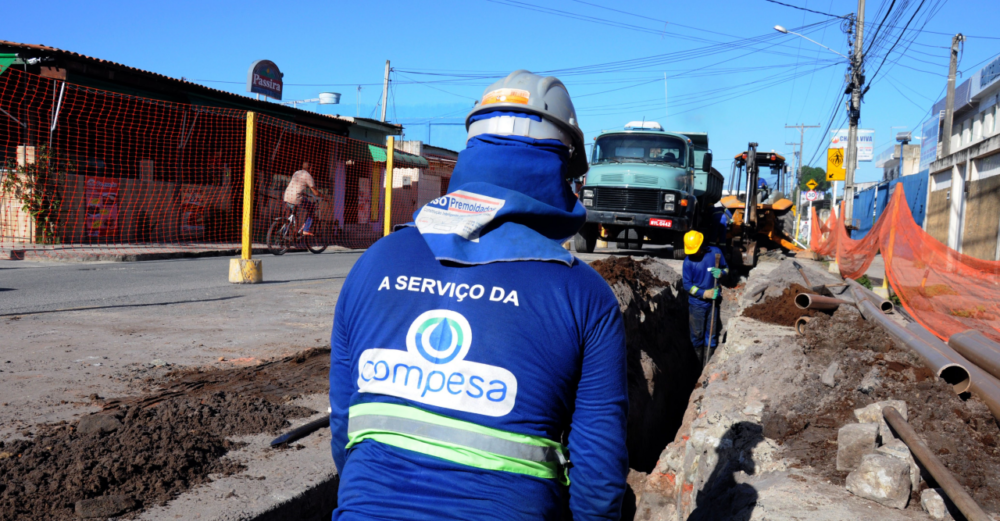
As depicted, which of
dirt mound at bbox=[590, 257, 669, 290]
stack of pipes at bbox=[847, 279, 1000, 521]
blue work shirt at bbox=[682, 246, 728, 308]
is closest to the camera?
stack of pipes at bbox=[847, 279, 1000, 521]

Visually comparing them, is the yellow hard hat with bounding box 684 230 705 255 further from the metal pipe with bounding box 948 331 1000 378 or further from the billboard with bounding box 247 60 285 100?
the billboard with bounding box 247 60 285 100

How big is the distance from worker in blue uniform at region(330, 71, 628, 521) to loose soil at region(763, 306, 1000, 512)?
232 cm

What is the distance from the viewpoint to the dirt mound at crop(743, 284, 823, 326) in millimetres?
8301

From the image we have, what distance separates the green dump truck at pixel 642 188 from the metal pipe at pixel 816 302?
719 cm

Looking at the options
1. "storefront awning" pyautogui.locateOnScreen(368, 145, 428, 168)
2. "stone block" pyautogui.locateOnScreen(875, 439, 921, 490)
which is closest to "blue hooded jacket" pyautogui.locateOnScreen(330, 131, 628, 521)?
"stone block" pyautogui.locateOnScreen(875, 439, 921, 490)

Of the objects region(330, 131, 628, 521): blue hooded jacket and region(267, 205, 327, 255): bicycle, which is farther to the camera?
region(267, 205, 327, 255): bicycle

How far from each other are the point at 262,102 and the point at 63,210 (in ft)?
24.0

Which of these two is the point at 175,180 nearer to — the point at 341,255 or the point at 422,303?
the point at 341,255

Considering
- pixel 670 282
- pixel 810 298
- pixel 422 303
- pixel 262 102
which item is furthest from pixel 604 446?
pixel 262 102

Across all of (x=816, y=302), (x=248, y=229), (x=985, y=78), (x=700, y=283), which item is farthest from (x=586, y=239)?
(x=985, y=78)

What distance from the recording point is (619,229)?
15.7 meters

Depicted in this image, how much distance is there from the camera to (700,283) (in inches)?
365

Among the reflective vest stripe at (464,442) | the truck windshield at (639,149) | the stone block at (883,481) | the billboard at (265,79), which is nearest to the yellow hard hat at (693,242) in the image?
the stone block at (883,481)

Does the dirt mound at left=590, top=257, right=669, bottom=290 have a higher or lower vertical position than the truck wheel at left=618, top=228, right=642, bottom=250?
lower
